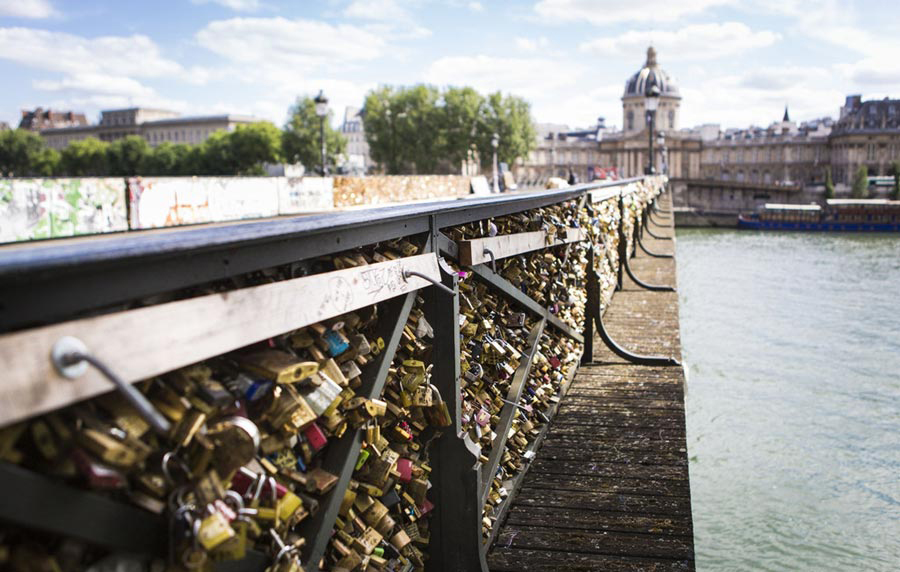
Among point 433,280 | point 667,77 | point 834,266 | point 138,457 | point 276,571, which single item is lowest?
point 834,266

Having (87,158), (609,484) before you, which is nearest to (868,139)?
(87,158)

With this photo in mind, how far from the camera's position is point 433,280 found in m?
2.94

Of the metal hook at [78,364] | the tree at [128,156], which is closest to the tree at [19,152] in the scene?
the tree at [128,156]

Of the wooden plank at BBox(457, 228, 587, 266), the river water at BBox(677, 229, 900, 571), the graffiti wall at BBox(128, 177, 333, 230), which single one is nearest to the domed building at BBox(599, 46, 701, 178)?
the graffiti wall at BBox(128, 177, 333, 230)

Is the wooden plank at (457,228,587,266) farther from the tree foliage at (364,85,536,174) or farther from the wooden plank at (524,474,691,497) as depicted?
the tree foliage at (364,85,536,174)

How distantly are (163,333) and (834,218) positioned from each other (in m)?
67.2

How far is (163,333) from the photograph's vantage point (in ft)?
5.40

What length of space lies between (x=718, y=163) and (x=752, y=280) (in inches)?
4509

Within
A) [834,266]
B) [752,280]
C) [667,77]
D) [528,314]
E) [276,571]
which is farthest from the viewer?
[667,77]

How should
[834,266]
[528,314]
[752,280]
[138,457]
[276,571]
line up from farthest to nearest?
1. [834,266]
2. [752,280]
3. [528,314]
4. [276,571]
5. [138,457]

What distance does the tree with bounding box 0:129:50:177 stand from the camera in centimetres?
11956

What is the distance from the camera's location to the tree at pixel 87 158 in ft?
361

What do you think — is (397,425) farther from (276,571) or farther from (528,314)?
(528,314)

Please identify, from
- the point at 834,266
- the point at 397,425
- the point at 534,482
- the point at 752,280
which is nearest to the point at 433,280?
the point at 397,425
